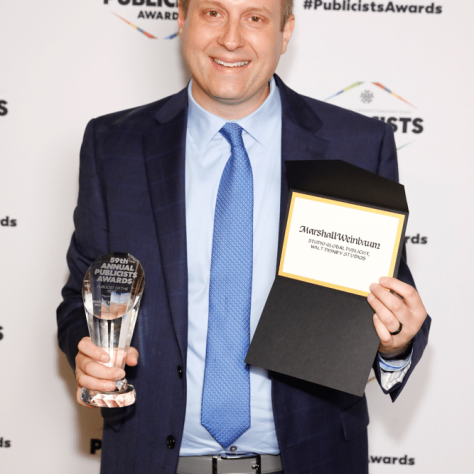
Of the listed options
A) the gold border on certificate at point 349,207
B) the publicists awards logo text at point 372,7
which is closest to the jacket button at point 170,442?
the gold border on certificate at point 349,207

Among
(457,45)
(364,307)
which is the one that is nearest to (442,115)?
(457,45)

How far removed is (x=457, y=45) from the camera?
199 cm

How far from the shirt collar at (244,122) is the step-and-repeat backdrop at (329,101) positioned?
0.54 metres

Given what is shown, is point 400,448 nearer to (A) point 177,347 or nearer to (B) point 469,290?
(B) point 469,290

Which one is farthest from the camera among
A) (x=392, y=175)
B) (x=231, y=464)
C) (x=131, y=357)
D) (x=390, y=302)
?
(x=392, y=175)

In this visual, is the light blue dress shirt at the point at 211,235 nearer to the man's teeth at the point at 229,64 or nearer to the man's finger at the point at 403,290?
the man's teeth at the point at 229,64

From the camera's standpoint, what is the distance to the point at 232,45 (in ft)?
4.63

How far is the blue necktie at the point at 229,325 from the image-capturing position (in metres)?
1.35

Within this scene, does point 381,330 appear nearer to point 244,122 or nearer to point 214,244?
point 214,244

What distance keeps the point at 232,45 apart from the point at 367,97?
31.2 inches

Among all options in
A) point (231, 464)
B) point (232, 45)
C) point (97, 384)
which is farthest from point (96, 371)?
point (232, 45)

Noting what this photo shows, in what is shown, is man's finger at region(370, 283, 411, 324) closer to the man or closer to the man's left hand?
the man's left hand

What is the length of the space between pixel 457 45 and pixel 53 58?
1443mm

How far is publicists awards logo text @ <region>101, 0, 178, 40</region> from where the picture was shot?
2.02 m
